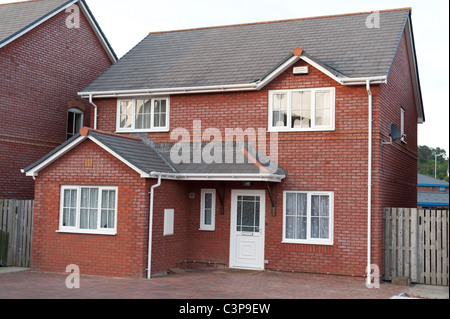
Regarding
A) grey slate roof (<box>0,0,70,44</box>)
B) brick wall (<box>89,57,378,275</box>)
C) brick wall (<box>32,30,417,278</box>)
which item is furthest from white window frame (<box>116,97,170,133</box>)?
grey slate roof (<box>0,0,70,44</box>)

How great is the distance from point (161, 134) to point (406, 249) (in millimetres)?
7961

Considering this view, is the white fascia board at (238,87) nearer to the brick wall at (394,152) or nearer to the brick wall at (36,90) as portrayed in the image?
the brick wall at (394,152)

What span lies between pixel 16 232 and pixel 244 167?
23.9 ft

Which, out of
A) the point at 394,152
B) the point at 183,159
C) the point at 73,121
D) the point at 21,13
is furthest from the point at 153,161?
the point at 21,13

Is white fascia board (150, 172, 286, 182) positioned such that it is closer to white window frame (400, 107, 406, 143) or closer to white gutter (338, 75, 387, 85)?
white gutter (338, 75, 387, 85)

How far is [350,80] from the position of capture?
1434 cm

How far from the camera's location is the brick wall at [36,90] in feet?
57.6

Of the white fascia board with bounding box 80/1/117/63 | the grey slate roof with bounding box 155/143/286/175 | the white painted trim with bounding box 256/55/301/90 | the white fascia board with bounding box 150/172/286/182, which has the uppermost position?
the white fascia board with bounding box 80/1/117/63

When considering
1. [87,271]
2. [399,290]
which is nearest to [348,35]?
[399,290]

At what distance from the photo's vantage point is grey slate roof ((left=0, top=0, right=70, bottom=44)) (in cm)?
1822

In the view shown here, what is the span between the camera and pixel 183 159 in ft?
52.7

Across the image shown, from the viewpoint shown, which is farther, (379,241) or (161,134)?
(161,134)

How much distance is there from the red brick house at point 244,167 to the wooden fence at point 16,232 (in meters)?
1.02

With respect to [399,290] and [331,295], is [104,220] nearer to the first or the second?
[331,295]
